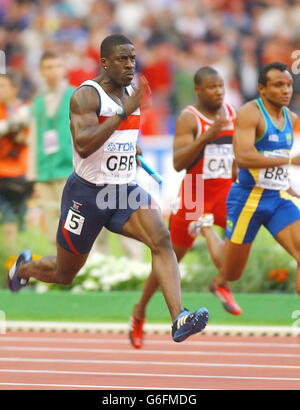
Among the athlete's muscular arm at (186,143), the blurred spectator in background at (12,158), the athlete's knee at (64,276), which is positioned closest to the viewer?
the athlete's knee at (64,276)

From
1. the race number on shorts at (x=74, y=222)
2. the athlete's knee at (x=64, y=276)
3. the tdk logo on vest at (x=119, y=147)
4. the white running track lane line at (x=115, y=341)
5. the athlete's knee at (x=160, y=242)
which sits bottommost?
the white running track lane line at (x=115, y=341)

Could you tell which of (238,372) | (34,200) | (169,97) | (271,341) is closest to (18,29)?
(169,97)

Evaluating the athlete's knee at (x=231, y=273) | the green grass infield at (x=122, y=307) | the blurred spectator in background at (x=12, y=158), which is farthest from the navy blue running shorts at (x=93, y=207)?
the blurred spectator in background at (x=12, y=158)

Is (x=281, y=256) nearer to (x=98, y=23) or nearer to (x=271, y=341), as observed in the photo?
(x=271, y=341)

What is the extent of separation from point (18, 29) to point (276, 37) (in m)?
4.74

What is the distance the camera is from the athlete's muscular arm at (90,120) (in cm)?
707

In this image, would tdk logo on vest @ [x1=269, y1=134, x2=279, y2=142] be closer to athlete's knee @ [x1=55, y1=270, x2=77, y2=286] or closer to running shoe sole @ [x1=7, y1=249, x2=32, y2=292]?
athlete's knee @ [x1=55, y1=270, x2=77, y2=286]

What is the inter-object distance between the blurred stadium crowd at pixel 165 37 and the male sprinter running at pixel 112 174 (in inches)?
289

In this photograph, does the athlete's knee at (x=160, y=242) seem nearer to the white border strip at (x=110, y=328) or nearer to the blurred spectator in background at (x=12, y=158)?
the white border strip at (x=110, y=328)

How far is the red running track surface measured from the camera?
25.2ft

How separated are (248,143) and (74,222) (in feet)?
5.43

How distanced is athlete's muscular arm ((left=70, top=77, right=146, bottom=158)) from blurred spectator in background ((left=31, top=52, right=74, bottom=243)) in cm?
442

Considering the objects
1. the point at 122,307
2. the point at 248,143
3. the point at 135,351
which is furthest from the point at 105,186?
the point at 122,307

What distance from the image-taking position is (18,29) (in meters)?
18.3
